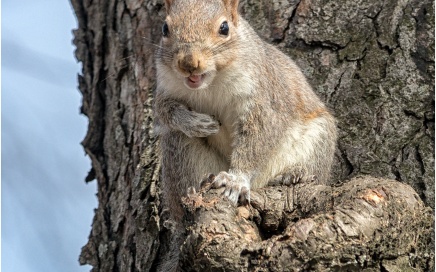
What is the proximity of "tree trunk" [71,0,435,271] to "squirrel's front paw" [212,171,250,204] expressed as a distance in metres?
0.05

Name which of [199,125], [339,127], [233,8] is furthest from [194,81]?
[339,127]

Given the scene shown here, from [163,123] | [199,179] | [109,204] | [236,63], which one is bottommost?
[109,204]

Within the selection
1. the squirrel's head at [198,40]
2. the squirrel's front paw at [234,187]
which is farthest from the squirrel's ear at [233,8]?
the squirrel's front paw at [234,187]

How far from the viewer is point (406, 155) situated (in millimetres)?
3502

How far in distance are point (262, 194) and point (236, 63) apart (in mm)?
604

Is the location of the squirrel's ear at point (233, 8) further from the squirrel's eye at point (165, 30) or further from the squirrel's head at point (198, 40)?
the squirrel's eye at point (165, 30)

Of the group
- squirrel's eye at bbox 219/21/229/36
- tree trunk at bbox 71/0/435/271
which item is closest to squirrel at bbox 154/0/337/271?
squirrel's eye at bbox 219/21/229/36

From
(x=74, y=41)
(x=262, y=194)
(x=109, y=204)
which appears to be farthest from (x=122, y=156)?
(x=262, y=194)

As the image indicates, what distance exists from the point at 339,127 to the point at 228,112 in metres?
0.59

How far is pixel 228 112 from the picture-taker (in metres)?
3.41

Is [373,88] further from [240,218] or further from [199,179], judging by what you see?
[240,218]

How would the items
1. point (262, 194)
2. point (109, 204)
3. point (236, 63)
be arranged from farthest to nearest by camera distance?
1. point (109, 204)
2. point (236, 63)
3. point (262, 194)

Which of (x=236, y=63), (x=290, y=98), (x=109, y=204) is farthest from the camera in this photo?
(x=109, y=204)

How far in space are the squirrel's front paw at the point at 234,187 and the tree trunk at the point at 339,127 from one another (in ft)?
0.16
